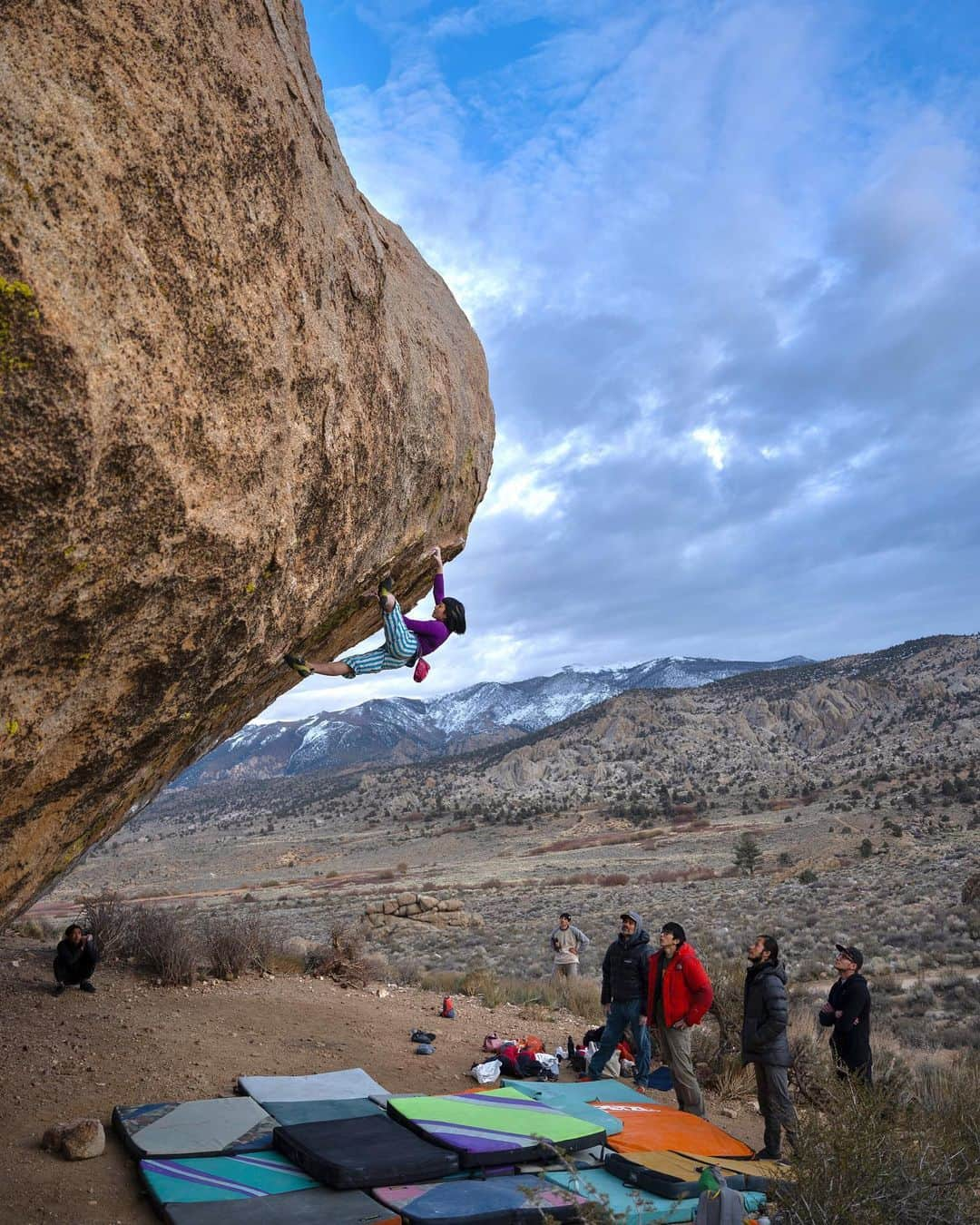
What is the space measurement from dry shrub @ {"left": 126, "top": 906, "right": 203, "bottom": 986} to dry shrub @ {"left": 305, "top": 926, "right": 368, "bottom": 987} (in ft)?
5.78

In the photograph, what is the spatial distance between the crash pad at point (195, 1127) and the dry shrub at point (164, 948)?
12.4ft

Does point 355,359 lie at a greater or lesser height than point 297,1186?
greater

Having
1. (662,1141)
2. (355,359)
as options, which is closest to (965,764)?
(662,1141)

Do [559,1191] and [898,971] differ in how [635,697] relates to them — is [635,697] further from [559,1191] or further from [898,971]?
[559,1191]

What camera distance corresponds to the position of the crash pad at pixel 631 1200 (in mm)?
5105

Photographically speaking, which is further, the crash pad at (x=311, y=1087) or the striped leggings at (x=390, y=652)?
the crash pad at (x=311, y=1087)

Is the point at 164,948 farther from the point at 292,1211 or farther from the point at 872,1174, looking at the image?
the point at 872,1174

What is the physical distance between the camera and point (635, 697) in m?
84.2

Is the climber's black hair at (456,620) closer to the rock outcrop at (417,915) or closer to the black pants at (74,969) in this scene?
the black pants at (74,969)

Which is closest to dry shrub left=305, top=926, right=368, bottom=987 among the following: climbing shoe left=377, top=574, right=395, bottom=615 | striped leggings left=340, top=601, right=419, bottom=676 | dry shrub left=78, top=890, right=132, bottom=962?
dry shrub left=78, top=890, right=132, bottom=962

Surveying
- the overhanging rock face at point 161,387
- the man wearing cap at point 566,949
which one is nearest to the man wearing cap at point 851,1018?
the overhanging rock face at point 161,387

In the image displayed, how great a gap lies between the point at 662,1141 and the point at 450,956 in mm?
12205

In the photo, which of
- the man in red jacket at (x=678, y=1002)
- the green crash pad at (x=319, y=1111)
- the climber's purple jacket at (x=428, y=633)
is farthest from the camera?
the man in red jacket at (x=678, y=1002)

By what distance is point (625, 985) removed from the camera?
8102 mm
